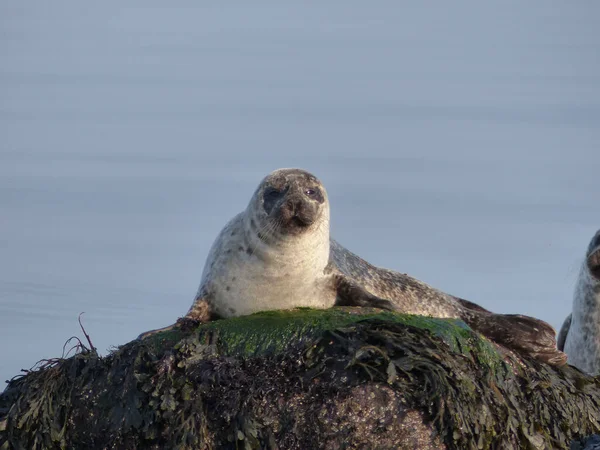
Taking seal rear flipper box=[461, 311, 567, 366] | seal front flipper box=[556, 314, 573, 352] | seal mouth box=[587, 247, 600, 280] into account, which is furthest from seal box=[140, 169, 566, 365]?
seal front flipper box=[556, 314, 573, 352]

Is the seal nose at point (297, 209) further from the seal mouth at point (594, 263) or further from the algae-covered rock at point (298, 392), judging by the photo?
the seal mouth at point (594, 263)

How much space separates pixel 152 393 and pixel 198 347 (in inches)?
17.8

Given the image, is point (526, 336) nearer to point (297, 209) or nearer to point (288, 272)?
point (288, 272)

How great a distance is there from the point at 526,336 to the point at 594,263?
3.91 meters

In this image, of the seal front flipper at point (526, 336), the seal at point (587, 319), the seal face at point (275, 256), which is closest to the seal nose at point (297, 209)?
the seal face at point (275, 256)

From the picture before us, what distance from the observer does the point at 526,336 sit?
9.60 m

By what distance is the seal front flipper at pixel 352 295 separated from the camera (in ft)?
32.1

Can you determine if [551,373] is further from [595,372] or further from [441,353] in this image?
[595,372]

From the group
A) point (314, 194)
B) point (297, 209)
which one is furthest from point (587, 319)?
point (297, 209)

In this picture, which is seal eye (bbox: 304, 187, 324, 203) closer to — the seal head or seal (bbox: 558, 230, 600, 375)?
the seal head

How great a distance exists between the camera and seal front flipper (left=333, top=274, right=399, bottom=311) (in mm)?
9789

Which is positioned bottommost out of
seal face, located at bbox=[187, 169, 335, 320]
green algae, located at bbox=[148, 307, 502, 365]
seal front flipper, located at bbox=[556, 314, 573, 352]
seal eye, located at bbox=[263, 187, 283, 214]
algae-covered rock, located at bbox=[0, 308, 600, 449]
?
seal front flipper, located at bbox=[556, 314, 573, 352]

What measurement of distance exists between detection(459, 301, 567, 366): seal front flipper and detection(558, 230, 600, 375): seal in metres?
3.41

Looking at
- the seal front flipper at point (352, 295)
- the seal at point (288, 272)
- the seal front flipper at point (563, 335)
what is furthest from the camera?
the seal front flipper at point (563, 335)
